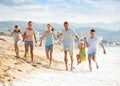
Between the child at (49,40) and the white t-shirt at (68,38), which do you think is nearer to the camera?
the white t-shirt at (68,38)

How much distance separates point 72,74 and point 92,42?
204 cm

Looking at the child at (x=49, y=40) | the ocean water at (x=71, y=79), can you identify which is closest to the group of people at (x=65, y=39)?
the child at (x=49, y=40)

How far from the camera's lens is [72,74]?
1755 cm

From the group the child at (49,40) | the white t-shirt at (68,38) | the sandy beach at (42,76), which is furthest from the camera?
the child at (49,40)

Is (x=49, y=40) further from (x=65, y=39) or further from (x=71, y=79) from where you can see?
(x=71, y=79)

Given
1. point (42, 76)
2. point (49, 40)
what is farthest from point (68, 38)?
point (42, 76)

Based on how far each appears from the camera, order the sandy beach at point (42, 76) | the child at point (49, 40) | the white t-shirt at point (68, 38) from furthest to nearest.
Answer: the child at point (49, 40)
the white t-shirt at point (68, 38)
the sandy beach at point (42, 76)

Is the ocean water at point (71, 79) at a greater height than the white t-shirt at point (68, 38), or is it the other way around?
the white t-shirt at point (68, 38)

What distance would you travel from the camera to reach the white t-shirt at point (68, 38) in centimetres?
1866

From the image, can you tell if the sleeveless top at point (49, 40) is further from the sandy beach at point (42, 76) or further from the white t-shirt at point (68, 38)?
the sandy beach at point (42, 76)

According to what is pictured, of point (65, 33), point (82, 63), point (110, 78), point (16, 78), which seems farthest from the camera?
point (82, 63)

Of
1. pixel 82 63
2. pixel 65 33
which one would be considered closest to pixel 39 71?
pixel 65 33

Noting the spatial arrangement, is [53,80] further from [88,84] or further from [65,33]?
[65,33]

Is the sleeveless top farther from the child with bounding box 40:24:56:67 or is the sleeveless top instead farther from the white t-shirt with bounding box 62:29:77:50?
the white t-shirt with bounding box 62:29:77:50
